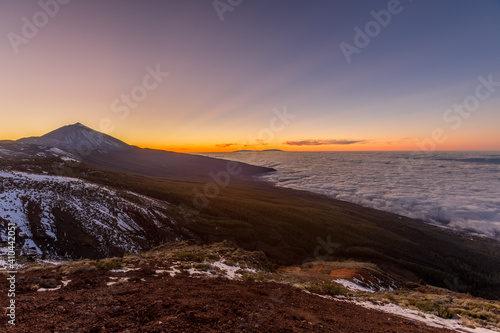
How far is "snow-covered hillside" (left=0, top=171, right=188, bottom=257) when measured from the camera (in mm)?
16344

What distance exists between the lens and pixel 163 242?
72.2ft

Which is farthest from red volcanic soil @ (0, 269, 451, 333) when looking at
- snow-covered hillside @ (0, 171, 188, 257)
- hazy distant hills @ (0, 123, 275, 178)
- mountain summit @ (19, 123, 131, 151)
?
mountain summit @ (19, 123, 131, 151)

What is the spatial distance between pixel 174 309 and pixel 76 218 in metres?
20.2

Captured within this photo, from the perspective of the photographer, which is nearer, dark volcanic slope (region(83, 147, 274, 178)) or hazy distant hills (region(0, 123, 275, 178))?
hazy distant hills (region(0, 123, 275, 178))

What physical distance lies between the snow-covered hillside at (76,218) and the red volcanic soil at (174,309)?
936 cm

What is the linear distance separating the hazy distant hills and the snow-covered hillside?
56345mm

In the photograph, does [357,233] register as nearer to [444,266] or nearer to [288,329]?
[444,266]

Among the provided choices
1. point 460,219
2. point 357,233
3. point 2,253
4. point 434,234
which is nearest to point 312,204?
point 357,233

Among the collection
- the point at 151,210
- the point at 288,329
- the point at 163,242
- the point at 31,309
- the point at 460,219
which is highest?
the point at 31,309

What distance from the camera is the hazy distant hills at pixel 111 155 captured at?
274ft

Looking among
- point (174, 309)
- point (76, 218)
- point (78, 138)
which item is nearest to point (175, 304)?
point (174, 309)

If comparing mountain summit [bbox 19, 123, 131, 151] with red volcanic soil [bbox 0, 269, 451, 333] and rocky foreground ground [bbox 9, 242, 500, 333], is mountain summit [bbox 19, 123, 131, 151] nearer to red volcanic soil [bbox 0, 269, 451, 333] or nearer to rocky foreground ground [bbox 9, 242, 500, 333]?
rocky foreground ground [bbox 9, 242, 500, 333]

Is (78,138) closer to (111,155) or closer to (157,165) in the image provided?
(111,155)

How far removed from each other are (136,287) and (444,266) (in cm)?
3571
